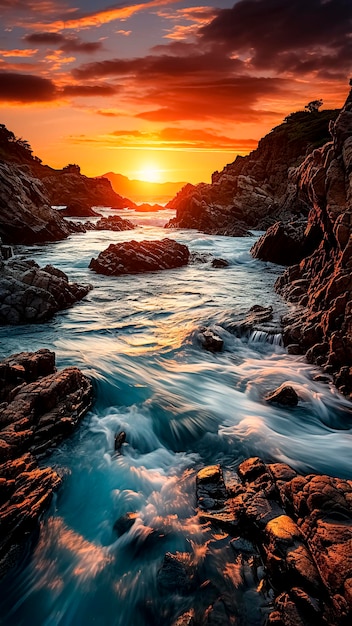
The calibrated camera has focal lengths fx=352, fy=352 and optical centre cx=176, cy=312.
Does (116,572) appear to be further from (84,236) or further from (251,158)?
(251,158)

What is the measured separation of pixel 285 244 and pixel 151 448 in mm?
22175

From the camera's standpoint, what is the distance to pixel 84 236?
46031 millimetres

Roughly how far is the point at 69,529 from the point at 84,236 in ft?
143

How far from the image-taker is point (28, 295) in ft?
50.2

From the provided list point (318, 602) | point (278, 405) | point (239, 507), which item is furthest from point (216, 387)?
point (318, 602)

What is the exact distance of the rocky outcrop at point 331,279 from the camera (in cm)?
1046

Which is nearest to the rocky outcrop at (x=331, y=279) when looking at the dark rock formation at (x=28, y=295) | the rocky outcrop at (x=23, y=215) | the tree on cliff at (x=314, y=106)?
the dark rock formation at (x=28, y=295)

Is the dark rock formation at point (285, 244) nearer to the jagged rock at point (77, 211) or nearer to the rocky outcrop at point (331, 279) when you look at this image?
the rocky outcrop at point (331, 279)

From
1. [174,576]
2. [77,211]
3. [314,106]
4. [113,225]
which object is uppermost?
[314,106]

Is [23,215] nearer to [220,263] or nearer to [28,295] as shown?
[220,263]

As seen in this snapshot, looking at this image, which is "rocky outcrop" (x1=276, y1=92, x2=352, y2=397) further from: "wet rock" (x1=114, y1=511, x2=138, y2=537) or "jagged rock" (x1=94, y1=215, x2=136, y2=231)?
"jagged rock" (x1=94, y1=215, x2=136, y2=231)

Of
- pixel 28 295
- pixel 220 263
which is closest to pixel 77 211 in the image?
pixel 220 263

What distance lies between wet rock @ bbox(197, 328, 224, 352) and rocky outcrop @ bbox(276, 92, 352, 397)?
7.84 ft

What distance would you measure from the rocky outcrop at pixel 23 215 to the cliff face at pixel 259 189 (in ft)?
76.0
